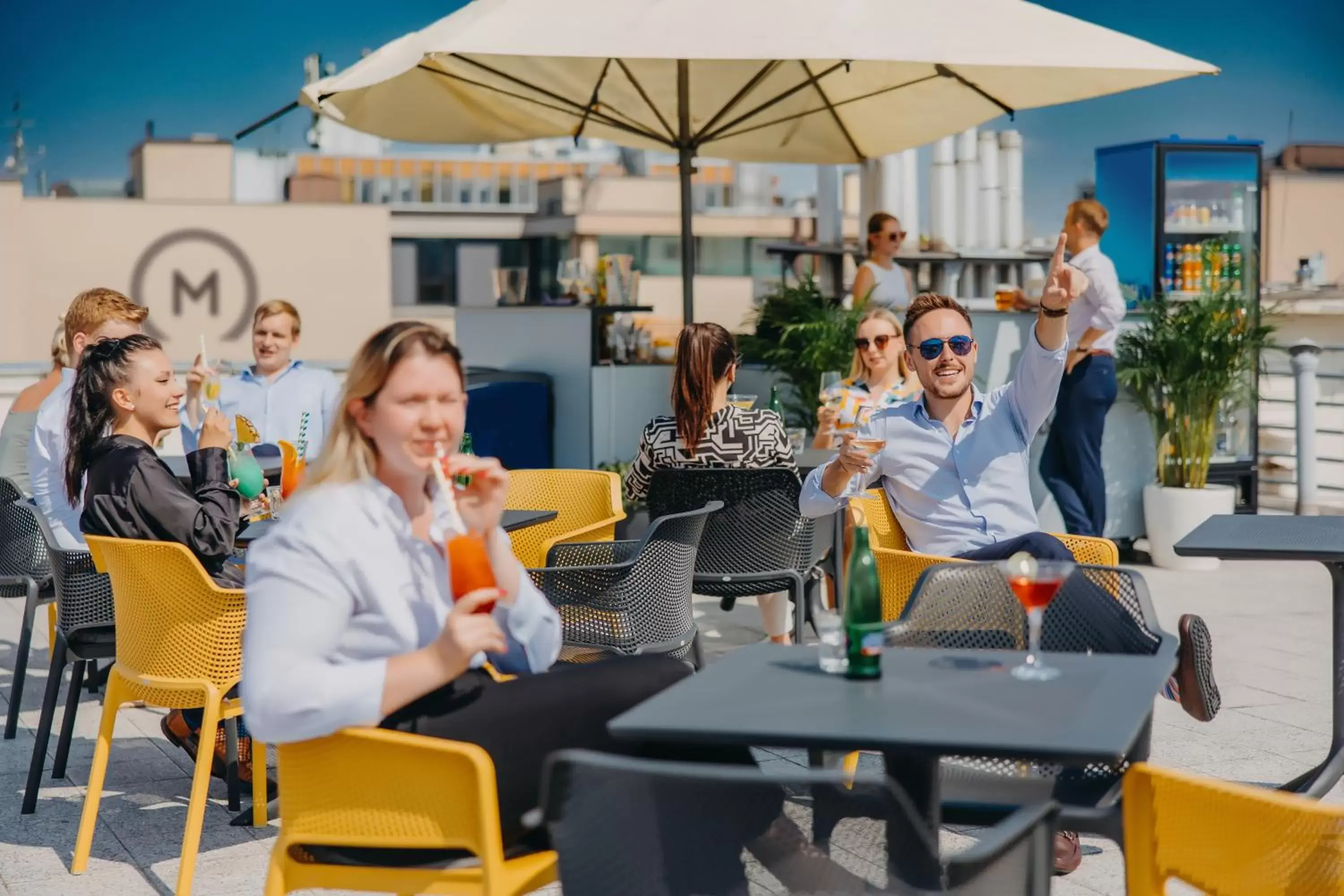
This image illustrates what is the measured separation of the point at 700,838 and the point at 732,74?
6.68m

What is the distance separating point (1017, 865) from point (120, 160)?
64.9 meters

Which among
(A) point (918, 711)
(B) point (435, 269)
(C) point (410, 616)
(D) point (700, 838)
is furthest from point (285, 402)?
(B) point (435, 269)

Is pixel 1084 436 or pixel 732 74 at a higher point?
pixel 732 74

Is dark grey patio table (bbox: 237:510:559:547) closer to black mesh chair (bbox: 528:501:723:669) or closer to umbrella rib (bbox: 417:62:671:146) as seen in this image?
black mesh chair (bbox: 528:501:723:669)

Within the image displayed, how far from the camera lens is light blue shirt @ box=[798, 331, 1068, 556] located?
164 inches

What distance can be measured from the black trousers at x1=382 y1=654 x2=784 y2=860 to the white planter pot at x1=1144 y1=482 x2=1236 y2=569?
601 centimetres

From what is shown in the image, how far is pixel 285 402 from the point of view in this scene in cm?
626

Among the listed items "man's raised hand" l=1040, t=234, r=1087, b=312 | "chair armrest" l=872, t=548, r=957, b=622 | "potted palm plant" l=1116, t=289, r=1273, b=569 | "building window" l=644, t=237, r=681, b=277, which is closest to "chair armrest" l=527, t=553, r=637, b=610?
"chair armrest" l=872, t=548, r=957, b=622

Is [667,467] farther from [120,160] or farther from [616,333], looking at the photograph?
→ [120,160]

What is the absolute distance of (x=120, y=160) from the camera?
204 feet

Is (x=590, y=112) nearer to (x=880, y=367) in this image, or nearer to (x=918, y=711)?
(x=880, y=367)

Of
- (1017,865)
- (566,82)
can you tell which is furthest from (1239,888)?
(566,82)

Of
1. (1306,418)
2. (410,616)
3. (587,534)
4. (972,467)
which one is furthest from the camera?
(1306,418)

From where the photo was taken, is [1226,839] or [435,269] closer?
[1226,839]
